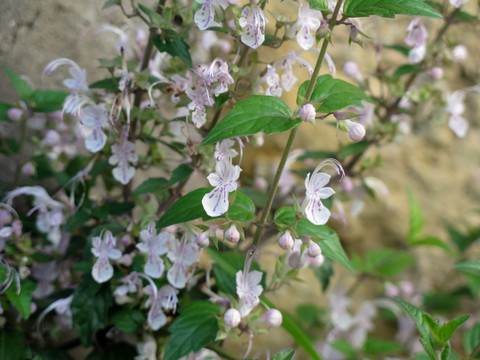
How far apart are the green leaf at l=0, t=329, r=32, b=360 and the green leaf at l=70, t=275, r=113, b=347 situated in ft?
0.40

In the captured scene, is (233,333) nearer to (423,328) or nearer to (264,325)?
(264,325)

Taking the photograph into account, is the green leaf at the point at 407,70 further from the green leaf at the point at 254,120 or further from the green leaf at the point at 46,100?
the green leaf at the point at 46,100

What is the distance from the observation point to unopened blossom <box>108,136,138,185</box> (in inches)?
32.8

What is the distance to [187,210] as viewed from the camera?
2.23 feet

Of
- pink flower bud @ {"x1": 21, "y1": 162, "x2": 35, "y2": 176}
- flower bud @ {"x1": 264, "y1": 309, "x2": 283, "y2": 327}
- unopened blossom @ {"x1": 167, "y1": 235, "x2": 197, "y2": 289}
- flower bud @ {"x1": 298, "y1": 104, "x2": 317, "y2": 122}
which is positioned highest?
flower bud @ {"x1": 298, "y1": 104, "x2": 317, "y2": 122}

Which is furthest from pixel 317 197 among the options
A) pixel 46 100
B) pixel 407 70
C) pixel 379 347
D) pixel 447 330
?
pixel 379 347

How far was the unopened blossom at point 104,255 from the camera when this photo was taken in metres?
0.81

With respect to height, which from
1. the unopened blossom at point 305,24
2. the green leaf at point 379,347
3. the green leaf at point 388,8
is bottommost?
the green leaf at point 379,347

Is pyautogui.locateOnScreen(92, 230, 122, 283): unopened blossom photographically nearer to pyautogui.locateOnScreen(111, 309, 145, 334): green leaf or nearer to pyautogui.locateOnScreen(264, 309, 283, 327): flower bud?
pyautogui.locateOnScreen(111, 309, 145, 334): green leaf

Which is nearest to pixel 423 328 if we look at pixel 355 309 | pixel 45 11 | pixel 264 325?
pixel 264 325

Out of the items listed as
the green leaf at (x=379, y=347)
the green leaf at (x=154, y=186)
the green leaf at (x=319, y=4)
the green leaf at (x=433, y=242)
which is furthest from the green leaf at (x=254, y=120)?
the green leaf at (x=379, y=347)

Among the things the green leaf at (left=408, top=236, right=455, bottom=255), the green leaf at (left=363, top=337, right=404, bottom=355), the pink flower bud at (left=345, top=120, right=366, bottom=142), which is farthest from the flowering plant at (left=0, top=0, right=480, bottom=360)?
the green leaf at (left=363, top=337, right=404, bottom=355)

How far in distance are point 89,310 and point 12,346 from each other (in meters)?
0.17

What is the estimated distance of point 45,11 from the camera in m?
1.10
